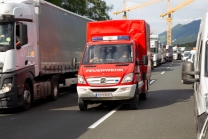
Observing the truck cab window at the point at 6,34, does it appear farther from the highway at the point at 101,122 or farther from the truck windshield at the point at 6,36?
the highway at the point at 101,122

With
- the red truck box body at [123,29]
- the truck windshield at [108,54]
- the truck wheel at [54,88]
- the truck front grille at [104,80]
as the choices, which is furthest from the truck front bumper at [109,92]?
the truck wheel at [54,88]

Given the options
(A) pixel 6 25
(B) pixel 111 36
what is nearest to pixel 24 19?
(A) pixel 6 25

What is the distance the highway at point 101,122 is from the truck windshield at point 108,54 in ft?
5.08

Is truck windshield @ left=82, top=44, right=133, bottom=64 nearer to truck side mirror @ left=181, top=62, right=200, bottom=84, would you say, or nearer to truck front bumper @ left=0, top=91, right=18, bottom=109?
truck front bumper @ left=0, top=91, right=18, bottom=109

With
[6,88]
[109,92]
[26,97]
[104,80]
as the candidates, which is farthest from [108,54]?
[6,88]

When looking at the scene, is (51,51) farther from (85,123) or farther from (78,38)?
(85,123)

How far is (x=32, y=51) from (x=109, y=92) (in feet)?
10.4

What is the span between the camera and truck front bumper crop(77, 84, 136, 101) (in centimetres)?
1247

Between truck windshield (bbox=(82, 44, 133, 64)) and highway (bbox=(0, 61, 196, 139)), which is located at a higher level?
truck windshield (bbox=(82, 44, 133, 64))

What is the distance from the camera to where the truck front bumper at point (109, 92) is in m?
12.5

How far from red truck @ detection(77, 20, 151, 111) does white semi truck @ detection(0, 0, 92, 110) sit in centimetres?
118

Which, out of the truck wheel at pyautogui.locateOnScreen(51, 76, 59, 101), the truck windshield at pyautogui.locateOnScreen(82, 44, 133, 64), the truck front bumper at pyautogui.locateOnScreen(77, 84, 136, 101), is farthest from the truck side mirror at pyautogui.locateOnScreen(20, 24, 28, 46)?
the truck wheel at pyautogui.locateOnScreen(51, 76, 59, 101)

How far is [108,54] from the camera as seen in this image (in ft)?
44.2

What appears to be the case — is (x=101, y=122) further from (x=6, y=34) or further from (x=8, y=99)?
(x=6, y=34)
